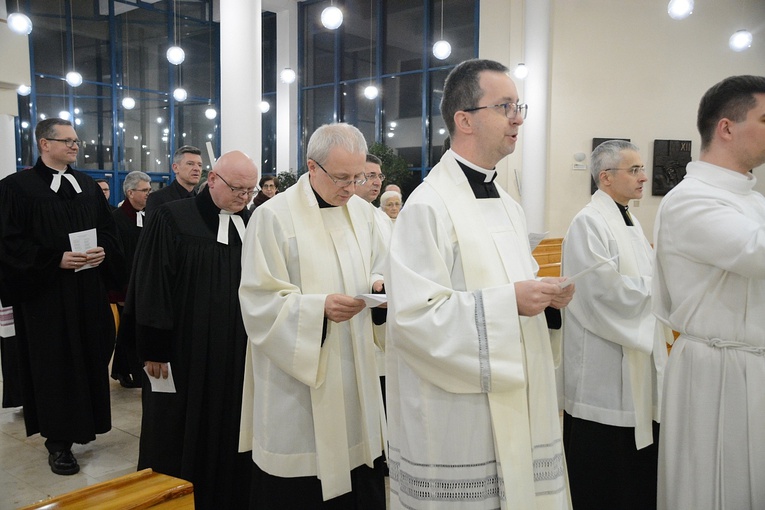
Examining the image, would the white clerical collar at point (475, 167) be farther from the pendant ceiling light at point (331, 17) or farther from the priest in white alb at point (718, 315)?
the pendant ceiling light at point (331, 17)

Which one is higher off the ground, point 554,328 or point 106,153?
point 106,153

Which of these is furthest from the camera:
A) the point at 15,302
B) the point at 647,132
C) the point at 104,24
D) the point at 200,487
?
the point at 104,24

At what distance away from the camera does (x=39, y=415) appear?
4.02 m

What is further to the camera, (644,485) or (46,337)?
(46,337)

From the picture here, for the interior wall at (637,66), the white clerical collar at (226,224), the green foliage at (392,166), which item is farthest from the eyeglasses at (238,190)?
the green foliage at (392,166)

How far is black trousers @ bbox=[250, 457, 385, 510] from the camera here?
2625mm

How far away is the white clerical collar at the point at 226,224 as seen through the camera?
320cm

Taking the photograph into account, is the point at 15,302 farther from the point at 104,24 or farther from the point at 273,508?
the point at 104,24

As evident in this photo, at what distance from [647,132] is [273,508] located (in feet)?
35.8

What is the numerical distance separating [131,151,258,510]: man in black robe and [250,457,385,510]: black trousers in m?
0.44

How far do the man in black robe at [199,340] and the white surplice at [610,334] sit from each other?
165 centimetres

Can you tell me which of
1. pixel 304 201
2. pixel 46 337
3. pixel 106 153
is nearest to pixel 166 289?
pixel 304 201

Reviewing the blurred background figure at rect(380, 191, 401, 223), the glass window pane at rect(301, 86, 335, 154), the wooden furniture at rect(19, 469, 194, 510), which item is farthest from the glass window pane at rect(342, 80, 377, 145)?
the wooden furniture at rect(19, 469, 194, 510)

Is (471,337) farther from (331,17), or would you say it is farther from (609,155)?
(331,17)
